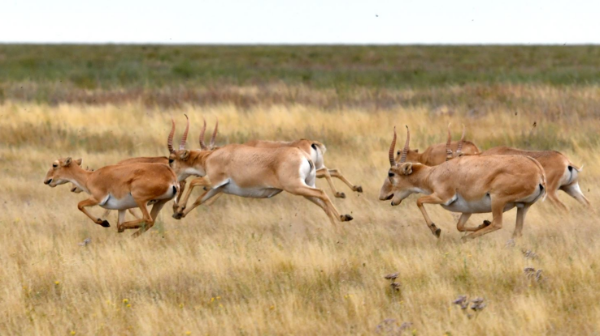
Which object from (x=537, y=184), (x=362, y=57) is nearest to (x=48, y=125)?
(x=537, y=184)

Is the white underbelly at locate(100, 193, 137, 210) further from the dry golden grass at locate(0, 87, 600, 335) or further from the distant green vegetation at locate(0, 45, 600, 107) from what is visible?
the distant green vegetation at locate(0, 45, 600, 107)

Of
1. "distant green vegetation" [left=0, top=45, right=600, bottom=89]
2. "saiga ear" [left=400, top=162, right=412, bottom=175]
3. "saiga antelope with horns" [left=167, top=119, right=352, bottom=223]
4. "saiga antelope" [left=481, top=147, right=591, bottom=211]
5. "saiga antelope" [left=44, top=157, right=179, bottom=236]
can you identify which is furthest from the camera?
"distant green vegetation" [left=0, top=45, right=600, bottom=89]

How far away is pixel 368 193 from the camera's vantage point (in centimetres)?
1434

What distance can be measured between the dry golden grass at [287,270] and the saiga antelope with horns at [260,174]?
0.40m

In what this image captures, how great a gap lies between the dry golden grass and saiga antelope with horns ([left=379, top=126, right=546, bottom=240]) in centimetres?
35

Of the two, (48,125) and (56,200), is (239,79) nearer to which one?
(48,125)

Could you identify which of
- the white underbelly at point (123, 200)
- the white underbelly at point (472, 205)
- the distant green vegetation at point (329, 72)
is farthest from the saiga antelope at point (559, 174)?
the distant green vegetation at point (329, 72)

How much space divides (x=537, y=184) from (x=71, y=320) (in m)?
5.19

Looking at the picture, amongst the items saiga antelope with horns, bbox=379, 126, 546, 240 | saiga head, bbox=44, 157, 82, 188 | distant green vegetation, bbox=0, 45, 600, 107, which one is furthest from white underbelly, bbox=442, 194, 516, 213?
distant green vegetation, bbox=0, 45, 600, 107

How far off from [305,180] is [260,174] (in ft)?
2.02

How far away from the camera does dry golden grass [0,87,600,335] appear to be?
751 centimetres

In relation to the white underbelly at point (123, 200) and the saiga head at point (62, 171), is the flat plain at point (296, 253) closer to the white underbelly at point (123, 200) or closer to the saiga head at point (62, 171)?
the white underbelly at point (123, 200)

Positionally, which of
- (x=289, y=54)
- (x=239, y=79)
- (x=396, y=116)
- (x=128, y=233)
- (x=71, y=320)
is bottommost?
(x=289, y=54)

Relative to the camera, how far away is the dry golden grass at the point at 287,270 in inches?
296
